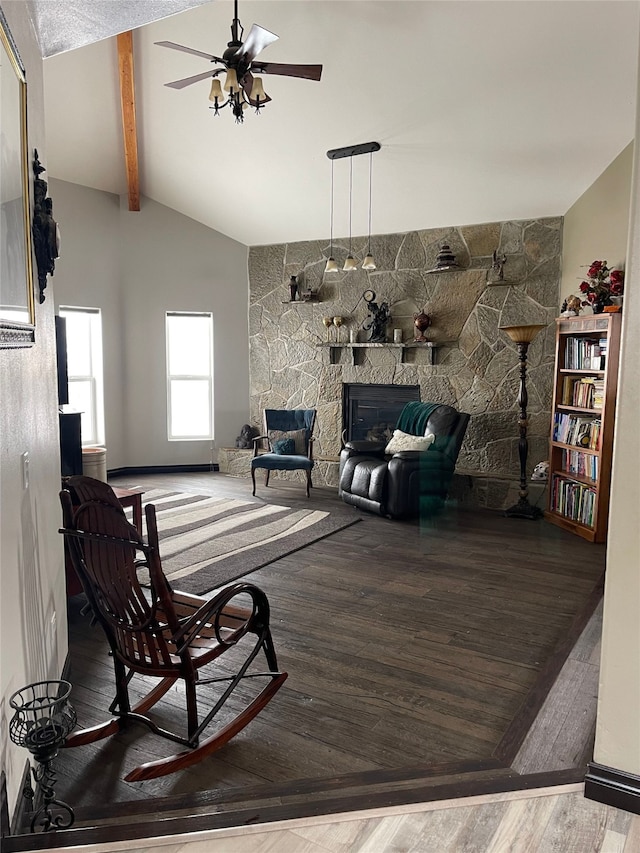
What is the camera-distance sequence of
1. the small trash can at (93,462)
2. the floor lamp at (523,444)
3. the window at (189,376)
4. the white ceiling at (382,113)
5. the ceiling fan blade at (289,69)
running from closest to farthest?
1. the ceiling fan blade at (289,69)
2. the white ceiling at (382,113)
3. the small trash can at (93,462)
4. the floor lamp at (523,444)
5. the window at (189,376)

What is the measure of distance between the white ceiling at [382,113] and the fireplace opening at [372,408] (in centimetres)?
162

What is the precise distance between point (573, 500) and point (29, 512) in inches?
167

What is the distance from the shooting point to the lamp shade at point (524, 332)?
5.18 m

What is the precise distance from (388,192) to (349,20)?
6.33 feet

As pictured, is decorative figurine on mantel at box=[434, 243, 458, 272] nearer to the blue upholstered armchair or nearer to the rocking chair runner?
the blue upholstered armchair

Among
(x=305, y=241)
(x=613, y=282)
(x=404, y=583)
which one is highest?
(x=305, y=241)

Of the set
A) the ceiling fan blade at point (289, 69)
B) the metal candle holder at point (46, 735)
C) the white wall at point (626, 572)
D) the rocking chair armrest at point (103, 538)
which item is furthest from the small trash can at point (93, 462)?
the white wall at point (626, 572)

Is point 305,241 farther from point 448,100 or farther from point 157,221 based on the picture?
point 448,100

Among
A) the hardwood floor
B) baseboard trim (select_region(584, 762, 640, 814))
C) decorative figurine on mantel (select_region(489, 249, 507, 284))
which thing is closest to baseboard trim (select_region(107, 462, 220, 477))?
decorative figurine on mantel (select_region(489, 249, 507, 284))

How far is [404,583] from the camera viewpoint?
12.5 ft

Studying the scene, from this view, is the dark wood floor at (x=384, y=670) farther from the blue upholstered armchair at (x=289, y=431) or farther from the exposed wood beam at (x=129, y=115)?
the exposed wood beam at (x=129, y=115)

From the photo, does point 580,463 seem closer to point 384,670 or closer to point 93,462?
point 384,670

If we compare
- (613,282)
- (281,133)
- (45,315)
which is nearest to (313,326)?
(281,133)

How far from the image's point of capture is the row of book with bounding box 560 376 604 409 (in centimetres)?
470
